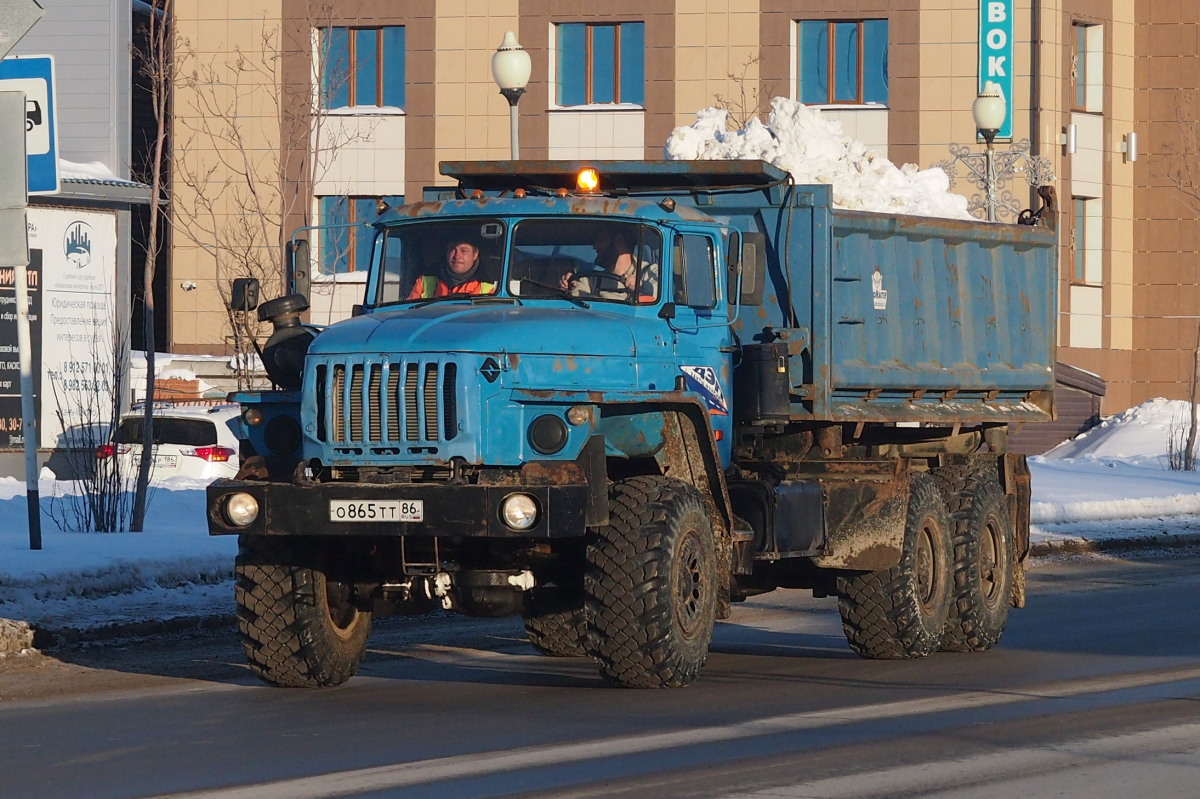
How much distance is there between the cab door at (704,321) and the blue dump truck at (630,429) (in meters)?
0.02

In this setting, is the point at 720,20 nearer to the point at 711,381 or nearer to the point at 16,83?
the point at 16,83

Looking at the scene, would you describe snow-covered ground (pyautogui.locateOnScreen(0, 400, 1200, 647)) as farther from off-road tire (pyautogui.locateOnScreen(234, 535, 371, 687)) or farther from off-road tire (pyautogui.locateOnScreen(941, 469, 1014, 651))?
off-road tire (pyautogui.locateOnScreen(941, 469, 1014, 651))

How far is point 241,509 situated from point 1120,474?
2420 centimetres

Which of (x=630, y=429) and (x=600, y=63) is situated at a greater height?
(x=600, y=63)

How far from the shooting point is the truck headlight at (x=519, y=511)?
33.6 feet

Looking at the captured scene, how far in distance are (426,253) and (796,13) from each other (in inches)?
1173

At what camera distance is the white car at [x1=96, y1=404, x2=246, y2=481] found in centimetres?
2411

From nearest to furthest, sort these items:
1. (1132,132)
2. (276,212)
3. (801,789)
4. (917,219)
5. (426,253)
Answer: (801,789), (426,253), (917,219), (276,212), (1132,132)

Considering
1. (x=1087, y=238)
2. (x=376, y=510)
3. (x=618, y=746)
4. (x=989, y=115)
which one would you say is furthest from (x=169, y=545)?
(x=1087, y=238)

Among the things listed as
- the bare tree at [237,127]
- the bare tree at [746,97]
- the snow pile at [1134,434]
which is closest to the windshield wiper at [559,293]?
the snow pile at [1134,434]

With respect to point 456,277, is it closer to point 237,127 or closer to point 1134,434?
point 237,127

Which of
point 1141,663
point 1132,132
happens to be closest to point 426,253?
point 1141,663

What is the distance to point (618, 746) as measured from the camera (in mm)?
8992

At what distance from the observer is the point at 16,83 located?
15133mm
